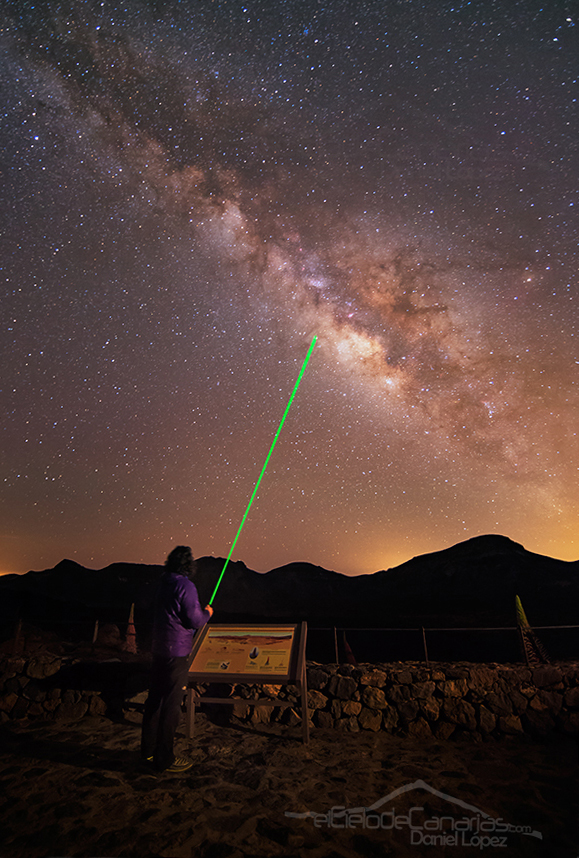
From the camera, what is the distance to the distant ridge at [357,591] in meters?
47.7

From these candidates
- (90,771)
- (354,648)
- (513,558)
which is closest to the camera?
(90,771)

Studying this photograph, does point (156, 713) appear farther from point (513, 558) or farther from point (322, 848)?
point (513, 558)

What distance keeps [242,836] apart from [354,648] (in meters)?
37.9

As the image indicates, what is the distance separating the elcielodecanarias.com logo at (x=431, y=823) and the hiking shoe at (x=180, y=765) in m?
1.22

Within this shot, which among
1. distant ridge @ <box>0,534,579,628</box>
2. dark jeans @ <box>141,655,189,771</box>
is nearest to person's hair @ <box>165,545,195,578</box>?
dark jeans @ <box>141,655,189,771</box>

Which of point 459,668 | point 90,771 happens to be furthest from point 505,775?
point 90,771

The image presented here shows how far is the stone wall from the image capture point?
5191mm

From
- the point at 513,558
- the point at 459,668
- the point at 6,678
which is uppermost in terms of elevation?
the point at 513,558

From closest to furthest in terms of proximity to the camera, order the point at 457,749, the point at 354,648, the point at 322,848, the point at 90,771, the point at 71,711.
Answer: the point at 322,848, the point at 90,771, the point at 457,749, the point at 71,711, the point at 354,648

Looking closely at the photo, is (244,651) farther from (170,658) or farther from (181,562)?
(181,562)

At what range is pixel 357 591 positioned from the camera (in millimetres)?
58812

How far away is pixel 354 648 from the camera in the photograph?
120 ft

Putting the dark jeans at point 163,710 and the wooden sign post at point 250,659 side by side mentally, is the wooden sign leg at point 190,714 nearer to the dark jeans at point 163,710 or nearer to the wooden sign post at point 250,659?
the wooden sign post at point 250,659

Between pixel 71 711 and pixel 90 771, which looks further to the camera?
pixel 71 711
